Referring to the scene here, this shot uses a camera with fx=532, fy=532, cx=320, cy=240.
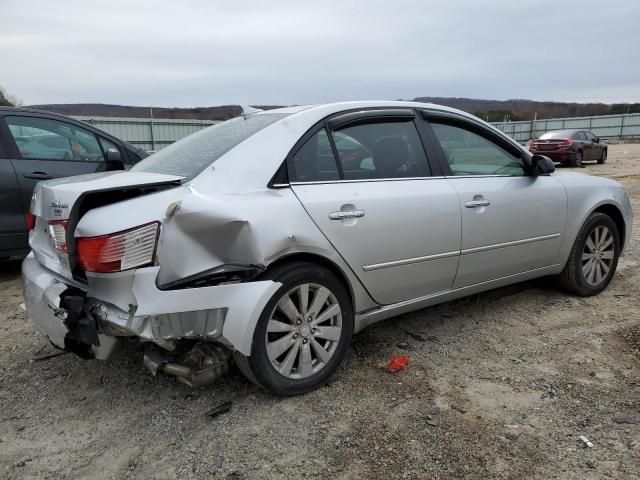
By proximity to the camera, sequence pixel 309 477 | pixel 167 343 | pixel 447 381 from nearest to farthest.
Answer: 1. pixel 309 477
2. pixel 167 343
3. pixel 447 381

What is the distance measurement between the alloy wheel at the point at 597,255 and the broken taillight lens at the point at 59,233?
3828 mm

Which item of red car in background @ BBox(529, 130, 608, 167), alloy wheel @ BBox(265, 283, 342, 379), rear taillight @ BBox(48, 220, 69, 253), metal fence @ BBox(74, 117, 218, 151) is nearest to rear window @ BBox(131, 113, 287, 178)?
rear taillight @ BBox(48, 220, 69, 253)

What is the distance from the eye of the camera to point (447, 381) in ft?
10.0

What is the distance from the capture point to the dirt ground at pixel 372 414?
2.33 m

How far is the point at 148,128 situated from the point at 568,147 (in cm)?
1408

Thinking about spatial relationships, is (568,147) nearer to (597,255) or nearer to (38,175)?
(597,255)

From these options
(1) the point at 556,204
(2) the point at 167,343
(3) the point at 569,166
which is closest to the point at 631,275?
(1) the point at 556,204

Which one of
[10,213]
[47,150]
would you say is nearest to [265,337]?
[10,213]

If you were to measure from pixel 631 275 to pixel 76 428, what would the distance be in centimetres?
485

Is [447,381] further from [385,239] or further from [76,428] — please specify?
[76,428]

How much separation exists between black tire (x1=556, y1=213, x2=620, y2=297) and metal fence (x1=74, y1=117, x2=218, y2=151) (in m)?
10.9

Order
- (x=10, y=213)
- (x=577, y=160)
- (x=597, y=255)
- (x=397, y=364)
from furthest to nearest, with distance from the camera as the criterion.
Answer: (x=577, y=160) → (x=10, y=213) → (x=597, y=255) → (x=397, y=364)

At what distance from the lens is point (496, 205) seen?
11.8ft

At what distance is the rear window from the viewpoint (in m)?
2.84
